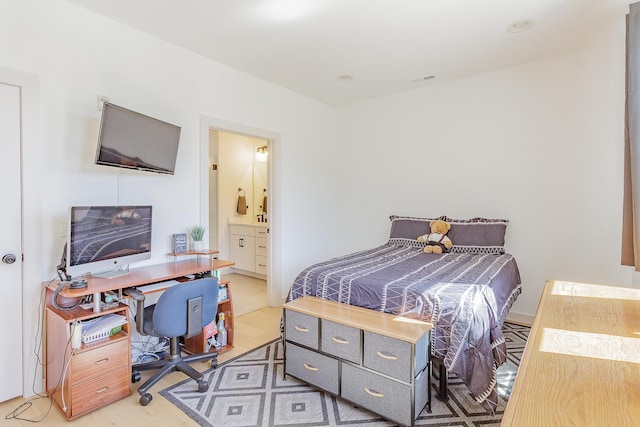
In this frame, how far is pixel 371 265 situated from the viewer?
2.84 meters

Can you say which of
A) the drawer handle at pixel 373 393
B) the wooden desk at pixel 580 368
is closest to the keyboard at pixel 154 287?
the drawer handle at pixel 373 393

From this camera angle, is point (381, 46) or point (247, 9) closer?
point (247, 9)

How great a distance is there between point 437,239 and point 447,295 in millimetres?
1647

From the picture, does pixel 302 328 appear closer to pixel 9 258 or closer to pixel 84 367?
pixel 84 367

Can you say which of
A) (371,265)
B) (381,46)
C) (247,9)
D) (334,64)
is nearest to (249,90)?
(334,64)

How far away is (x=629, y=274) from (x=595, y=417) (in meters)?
2.77

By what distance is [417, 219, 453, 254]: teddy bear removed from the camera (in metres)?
3.54

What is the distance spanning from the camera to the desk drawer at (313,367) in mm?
2135

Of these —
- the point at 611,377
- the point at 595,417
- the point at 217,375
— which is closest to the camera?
the point at 595,417

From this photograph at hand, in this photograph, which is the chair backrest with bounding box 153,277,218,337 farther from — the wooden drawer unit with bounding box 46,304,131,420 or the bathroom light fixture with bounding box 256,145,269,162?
the bathroom light fixture with bounding box 256,145,269,162

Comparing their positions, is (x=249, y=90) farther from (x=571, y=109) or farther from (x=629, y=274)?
(x=629, y=274)

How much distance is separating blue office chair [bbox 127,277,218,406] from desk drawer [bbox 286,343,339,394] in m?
0.60

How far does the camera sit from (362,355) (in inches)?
78.7

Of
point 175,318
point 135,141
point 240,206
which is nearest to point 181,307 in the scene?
point 175,318
